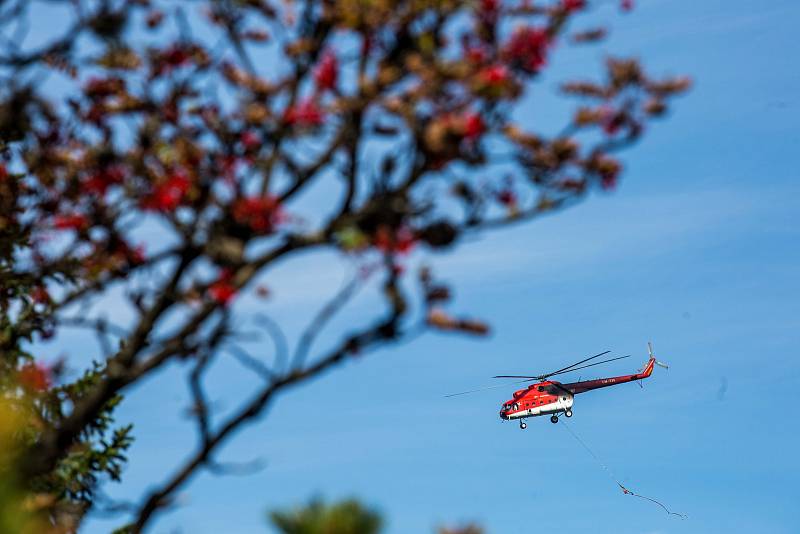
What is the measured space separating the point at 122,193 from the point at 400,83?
10.5 ft

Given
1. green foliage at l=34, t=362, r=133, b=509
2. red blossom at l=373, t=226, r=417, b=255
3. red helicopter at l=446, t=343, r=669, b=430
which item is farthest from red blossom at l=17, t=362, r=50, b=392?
red helicopter at l=446, t=343, r=669, b=430

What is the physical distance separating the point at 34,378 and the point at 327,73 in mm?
8008

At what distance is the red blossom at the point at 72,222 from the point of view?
12766mm

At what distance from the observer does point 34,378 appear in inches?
→ 626

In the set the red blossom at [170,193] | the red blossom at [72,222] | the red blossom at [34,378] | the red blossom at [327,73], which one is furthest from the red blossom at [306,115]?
the red blossom at [34,378]

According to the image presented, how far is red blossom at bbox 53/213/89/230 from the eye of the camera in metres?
12.8

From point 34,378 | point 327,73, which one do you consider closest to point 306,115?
point 327,73

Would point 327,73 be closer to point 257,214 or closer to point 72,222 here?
point 257,214

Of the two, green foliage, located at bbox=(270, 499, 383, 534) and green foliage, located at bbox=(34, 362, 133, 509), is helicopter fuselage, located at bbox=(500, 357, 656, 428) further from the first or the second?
green foliage, located at bbox=(270, 499, 383, 534)

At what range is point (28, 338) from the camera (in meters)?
14.9

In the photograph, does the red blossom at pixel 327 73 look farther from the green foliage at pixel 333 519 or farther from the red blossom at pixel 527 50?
the green foliage at pixel 333 519

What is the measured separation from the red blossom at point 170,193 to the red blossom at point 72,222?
2.37 m

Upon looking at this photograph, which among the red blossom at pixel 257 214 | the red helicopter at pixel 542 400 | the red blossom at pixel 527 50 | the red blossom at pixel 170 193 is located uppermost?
the red helicopter at pixel 542 400

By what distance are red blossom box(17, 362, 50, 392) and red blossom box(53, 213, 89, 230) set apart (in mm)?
3550
